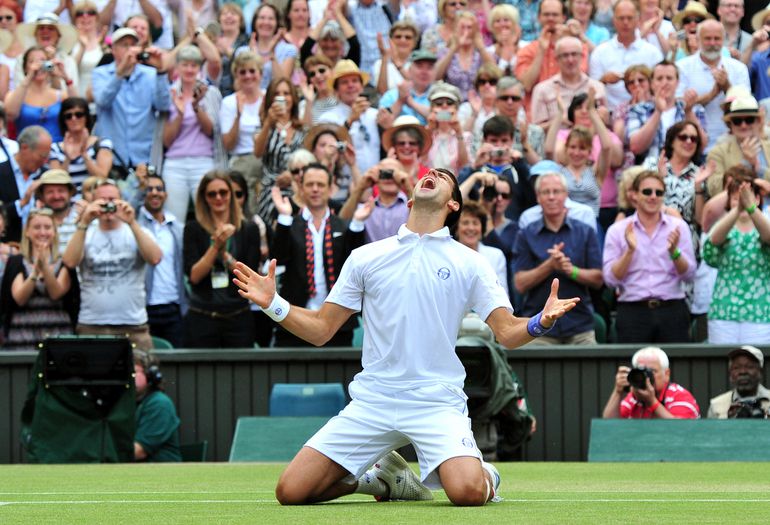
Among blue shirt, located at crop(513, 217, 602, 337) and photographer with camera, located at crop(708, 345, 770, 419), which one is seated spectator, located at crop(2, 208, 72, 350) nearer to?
blue shirt, located at crop(513, 217, 602, 337)

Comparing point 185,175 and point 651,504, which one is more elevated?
point 185,175

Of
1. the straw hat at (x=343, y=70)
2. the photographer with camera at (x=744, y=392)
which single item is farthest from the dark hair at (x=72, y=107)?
the photographer with camera at (x=744, y=392)

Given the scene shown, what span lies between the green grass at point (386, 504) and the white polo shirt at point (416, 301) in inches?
25.9

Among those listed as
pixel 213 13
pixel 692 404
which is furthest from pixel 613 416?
pixel 213 13

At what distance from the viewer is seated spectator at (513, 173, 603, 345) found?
500 inches

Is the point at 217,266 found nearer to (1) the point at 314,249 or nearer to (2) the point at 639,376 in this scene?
(1) the point at 314,249

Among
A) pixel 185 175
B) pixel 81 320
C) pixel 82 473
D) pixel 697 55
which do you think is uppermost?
pixel 697 55

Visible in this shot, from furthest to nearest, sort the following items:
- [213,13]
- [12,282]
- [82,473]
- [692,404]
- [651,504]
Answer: [213,13] < [12,282] < [692,404] < [82,473] < [651,504]

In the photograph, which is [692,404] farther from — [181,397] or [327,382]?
[181,397]

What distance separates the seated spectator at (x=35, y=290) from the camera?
12648 millimetres

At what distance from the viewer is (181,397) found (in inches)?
502

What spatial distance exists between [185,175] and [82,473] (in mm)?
5001

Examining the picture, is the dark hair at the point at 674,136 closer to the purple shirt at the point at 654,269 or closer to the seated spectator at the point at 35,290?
the purple shirt at the point at 654,269

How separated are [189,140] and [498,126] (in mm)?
3209
